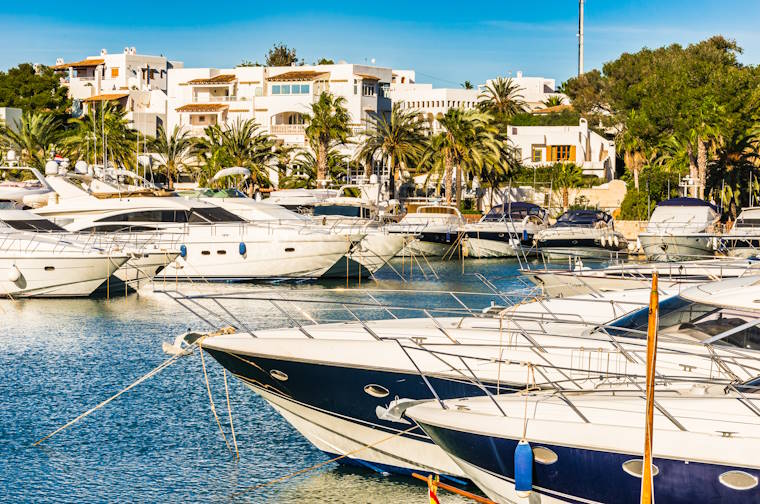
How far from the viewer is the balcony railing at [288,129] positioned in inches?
3113

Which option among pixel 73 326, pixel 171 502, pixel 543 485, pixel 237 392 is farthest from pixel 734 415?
pixel 73 326

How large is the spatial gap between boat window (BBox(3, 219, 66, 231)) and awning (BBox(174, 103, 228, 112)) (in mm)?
47491

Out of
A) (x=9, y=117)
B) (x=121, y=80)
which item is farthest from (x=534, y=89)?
(x=9, y=117)

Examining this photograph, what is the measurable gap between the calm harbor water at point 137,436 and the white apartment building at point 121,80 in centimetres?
6960

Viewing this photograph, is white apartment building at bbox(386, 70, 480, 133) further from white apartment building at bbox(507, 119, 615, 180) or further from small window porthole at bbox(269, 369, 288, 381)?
small window porthole at bbox(269, 369, 288, 381)

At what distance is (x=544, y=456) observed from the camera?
1117 centimetres

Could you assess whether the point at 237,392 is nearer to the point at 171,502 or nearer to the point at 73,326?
the point at 171,502

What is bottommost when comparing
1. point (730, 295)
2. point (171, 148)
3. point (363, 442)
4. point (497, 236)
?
point (363, 442)

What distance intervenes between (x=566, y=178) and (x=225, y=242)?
1438 inches

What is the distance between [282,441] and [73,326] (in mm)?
13461

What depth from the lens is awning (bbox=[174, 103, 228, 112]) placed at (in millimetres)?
83625

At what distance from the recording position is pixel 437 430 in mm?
11836

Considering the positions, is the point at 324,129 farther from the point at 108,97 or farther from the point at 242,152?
the point at 108,97

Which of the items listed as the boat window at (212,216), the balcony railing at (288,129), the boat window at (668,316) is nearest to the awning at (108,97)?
the balcony railing at (288,129)
